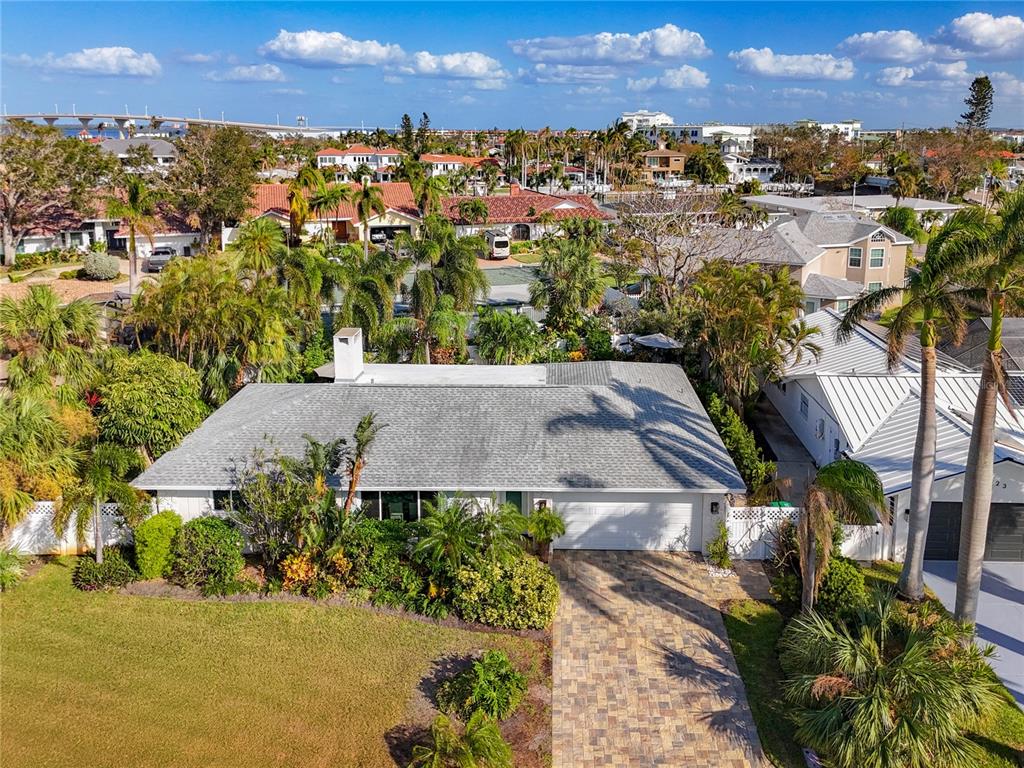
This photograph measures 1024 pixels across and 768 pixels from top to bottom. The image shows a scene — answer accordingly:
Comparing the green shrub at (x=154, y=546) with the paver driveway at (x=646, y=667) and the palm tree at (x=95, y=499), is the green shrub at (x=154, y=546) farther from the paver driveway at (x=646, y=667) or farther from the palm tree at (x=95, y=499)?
the paver driveway at (x=646, y=667)

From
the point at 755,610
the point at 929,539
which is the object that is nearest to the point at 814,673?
the point at 755,610

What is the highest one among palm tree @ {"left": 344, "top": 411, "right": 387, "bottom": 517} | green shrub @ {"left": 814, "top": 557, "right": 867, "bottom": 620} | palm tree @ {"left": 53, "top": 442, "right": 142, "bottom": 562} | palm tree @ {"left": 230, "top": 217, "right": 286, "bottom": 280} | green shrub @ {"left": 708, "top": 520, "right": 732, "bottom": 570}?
palm tree @ {"left": 230, "top": 217, "right": 286, "bottom": 280}

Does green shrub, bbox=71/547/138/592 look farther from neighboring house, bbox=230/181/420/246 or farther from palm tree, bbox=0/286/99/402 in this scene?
neighboring house, bbox=230/181/420/246

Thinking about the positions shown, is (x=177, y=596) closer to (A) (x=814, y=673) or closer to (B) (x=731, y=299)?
(A) (x=814, y=673)

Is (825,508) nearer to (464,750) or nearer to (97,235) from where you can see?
(464,750)

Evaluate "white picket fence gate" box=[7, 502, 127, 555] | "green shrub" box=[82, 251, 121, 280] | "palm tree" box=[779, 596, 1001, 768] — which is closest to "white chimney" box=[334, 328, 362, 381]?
"white picket fence gate" box=[7, 502, 127, 555]

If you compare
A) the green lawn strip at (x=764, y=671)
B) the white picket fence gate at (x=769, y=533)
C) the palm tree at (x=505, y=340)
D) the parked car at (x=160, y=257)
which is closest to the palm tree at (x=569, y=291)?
the palm tree at (x=505, y=340)
